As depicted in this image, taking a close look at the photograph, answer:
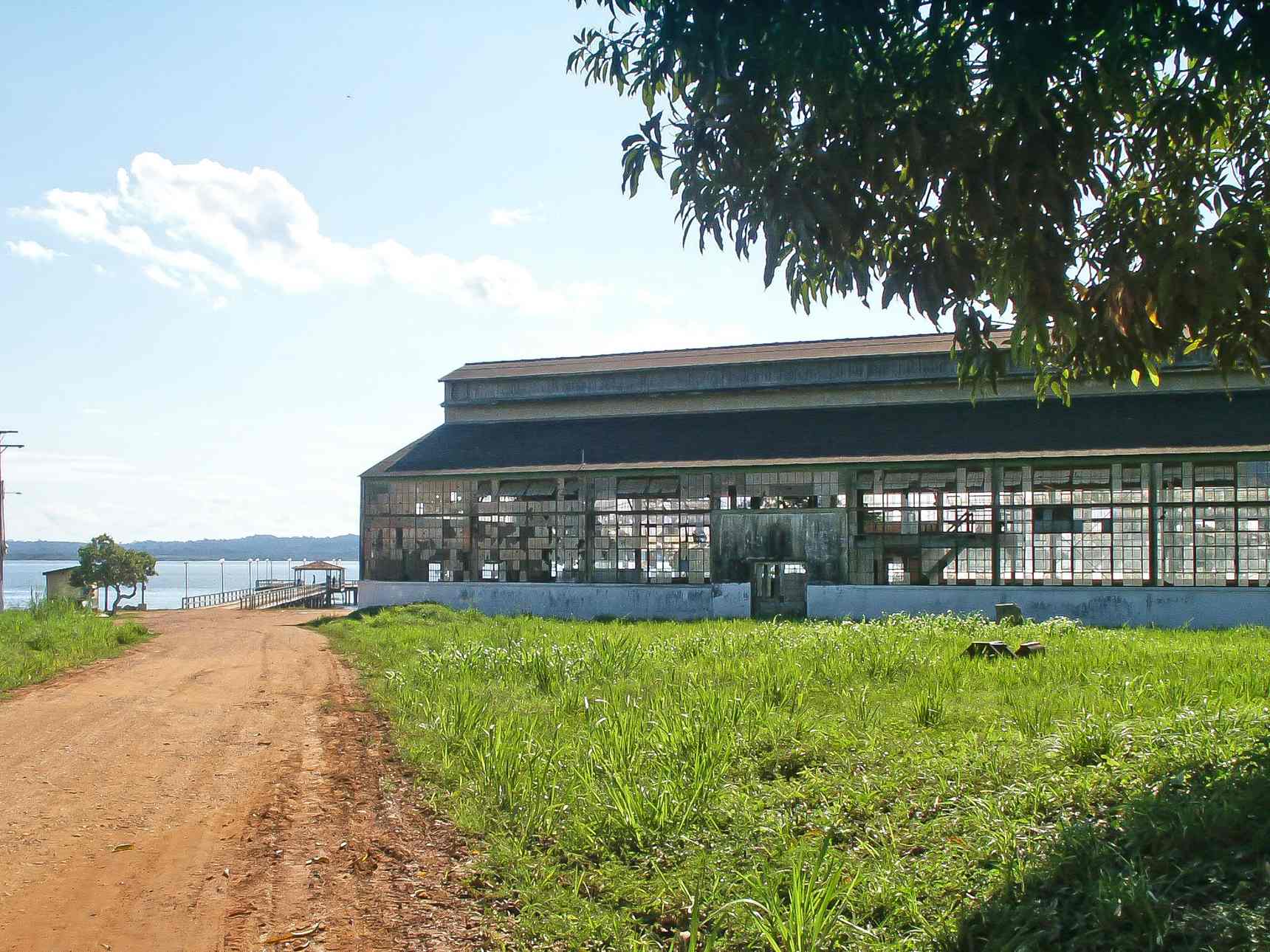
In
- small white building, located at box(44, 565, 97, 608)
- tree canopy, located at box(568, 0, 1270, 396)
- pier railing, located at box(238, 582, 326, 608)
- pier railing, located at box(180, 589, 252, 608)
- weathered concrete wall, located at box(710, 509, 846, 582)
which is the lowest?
pier railing, located at box(180, 589, 252, 608)

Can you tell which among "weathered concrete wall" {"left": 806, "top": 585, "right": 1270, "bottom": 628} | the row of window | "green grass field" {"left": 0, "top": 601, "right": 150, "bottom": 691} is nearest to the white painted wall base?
"weathered concrete wall" {"left": 806, "top": 585, "right": 1270, "bottom": 628}

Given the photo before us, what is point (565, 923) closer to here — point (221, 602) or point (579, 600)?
point (579, 600)

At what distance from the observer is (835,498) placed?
98.2 ft

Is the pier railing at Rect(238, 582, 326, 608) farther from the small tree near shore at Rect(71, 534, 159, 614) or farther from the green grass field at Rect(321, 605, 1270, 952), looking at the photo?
the green grass field at Rect(321, 605, 1270, 952)

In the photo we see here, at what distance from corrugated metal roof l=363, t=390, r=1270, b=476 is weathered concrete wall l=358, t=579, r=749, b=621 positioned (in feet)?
13.0

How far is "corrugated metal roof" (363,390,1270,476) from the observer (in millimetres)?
28016

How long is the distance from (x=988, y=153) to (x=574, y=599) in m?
26.2

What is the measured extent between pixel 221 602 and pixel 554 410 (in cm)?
2728

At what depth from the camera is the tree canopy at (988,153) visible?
6.40 meters

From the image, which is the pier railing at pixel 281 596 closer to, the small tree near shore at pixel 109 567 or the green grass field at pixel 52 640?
the small tree near shore at pixel 109 567

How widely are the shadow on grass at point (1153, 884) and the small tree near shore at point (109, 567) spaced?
51.0m

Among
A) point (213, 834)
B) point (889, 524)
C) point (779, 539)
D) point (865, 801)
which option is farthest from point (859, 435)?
point (213, 834)

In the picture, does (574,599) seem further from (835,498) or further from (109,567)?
(109,567)

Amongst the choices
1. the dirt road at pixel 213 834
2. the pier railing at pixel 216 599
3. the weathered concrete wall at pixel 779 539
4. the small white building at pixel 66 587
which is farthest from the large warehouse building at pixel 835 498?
the pier railing at pixel 216 599
